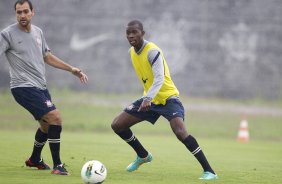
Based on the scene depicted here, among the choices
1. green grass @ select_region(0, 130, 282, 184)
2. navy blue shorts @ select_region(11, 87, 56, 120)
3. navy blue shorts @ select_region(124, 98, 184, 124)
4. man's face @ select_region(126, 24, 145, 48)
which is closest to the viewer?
green grass @ select_region(0, 130, 282, 184)

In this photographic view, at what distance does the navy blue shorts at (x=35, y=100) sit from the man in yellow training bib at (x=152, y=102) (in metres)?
1.33

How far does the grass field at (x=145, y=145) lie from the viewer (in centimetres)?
1139

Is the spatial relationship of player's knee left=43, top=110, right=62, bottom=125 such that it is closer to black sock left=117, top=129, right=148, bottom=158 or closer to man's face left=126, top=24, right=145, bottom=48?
black sock left=117, top=129, right=148, bottom=158

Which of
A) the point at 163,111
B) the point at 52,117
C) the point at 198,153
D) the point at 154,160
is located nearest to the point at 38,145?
the point at 52,117

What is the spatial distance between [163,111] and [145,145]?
21.5 feet

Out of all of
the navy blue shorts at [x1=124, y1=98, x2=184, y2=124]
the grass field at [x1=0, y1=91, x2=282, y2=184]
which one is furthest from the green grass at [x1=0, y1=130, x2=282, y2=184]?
the navy blue shorts at [x1=124, y1=98, x2=184, y2=124]

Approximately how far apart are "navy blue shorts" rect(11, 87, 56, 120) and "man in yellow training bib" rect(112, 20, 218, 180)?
1327 mm

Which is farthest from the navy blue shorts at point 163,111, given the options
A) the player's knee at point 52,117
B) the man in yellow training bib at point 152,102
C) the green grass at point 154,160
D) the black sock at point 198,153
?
the player's knee at point 52,117

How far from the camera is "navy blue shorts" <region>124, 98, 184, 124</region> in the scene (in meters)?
11.4

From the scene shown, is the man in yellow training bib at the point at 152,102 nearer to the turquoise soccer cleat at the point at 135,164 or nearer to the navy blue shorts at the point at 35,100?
the turquoise soccer cleat at the point at 135,164

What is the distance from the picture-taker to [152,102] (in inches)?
463

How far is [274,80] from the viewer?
25.4m

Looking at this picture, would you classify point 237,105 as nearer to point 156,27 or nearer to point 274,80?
point 274,80

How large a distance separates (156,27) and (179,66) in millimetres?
1565
